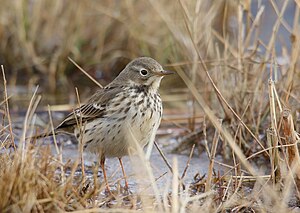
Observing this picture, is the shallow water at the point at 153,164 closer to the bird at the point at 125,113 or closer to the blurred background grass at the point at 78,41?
the bird at the point at 125,113

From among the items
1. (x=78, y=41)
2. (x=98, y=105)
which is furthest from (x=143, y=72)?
(x=78, y=41)

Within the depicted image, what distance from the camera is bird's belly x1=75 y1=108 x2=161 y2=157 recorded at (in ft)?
17.6

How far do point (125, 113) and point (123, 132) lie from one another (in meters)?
0.14

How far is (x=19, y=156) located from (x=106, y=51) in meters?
5.05

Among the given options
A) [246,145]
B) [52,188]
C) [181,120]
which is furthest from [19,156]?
[181,120]

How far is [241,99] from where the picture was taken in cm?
624

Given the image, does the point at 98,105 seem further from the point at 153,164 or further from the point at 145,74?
the point at 153,164

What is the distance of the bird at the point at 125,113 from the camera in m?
5.39

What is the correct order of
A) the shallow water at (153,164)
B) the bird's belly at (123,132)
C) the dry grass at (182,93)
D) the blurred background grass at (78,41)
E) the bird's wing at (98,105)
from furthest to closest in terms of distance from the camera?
the blurred background grass at (78,41)
the shallow water at (153,164)
the bird's wing at (98,105)
the bird's belly at (123,132)
the dry grass at (182,93)

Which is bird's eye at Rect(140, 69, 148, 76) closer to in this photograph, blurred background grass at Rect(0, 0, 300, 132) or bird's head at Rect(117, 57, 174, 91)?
bird's head at Rect(117, 57, 174, 91)

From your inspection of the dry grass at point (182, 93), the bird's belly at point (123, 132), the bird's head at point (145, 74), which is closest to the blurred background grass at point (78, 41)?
the dry grass at point (182, 93)

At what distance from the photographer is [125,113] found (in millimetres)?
5438

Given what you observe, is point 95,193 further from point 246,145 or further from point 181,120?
point 181,120

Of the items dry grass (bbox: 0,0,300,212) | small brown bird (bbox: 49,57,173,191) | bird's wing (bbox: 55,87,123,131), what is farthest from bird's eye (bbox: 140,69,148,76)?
dry grass (bbox: 0,0,300,212)
